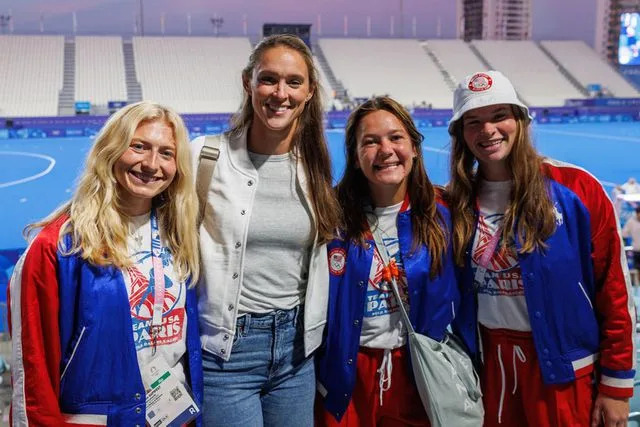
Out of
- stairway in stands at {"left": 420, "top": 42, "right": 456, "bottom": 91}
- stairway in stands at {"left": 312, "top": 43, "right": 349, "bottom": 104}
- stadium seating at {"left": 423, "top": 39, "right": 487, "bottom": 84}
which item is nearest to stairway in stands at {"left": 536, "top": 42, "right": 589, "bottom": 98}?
stadium seating at {"left": 423, "top": 39, "right": 487, "bottom": 84}

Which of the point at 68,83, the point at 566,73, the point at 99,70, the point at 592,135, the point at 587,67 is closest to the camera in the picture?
the point at 592,135

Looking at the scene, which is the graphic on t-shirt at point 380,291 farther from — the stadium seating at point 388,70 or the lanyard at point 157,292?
the stadium seating at point 388,70

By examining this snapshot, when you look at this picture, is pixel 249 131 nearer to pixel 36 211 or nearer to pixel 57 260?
pixel 57 260

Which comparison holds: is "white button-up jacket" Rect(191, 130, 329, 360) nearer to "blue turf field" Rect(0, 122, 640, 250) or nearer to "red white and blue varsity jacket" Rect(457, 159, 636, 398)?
"red white and blue varsity jacket" Rect(457, 159, 636, 398)

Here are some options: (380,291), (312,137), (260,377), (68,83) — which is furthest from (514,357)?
(68,83)

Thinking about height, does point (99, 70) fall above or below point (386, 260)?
above

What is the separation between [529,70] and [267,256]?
114 feet

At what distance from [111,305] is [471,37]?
4254 cm

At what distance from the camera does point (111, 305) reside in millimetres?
1863

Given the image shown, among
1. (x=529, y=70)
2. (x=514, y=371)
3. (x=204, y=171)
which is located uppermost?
(x=529, y=70)

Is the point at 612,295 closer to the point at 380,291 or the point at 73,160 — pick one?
the point at 380,291

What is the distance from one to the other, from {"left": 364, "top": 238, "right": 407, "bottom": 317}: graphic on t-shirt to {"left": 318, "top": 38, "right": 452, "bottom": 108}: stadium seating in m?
26.7

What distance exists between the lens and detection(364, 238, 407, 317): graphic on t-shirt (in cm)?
223

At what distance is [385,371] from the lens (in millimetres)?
2250
